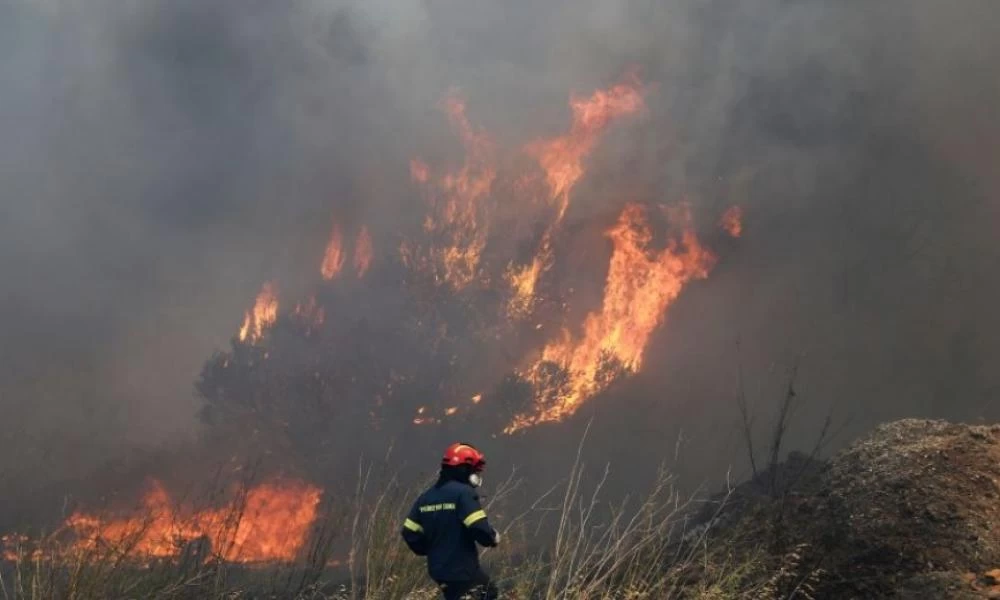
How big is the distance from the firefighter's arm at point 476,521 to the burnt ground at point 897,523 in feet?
10.5

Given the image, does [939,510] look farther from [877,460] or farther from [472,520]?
[472,520]

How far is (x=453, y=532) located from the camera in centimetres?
752

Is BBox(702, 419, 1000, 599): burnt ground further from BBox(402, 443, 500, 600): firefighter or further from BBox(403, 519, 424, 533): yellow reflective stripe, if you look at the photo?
BBox(403, 519, 424, 533): yellow reflective stripe

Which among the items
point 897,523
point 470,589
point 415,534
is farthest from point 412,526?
point 897,523

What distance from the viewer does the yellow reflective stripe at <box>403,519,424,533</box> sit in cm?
761

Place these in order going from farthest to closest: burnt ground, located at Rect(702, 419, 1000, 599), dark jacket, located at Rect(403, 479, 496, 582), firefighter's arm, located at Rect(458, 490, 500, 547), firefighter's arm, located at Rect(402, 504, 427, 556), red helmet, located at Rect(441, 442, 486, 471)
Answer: burnt ground, located at Rect(702, 419, 1000, 599), red helmet, located at Rect(441, 442, 486, 471), firefighter's arm, located at Rect(402, 504, 427, 556), dark jacket, located at Rect(403, 479, 496, 582), firefighter's arm, located at Rect(458, 490, 500, 547)

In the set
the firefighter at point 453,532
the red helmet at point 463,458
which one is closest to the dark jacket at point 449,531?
the firefighter at point 453,532

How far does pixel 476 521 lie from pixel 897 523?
6498mm

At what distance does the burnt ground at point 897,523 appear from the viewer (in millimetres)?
8375

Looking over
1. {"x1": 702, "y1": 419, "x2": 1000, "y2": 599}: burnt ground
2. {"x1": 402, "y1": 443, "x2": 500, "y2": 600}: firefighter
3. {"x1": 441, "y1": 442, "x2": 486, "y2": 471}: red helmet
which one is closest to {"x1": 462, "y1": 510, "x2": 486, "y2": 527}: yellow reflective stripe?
{"x1": 402, "y1": 443, "x2": 500, "y2": 600}: firefighter

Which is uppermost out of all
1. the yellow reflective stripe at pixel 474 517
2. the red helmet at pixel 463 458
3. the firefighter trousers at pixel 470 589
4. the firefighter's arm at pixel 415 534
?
the red helmet at pixel 463 458

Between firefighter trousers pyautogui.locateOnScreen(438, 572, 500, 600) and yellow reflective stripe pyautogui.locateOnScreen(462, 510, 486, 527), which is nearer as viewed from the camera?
yellow reflective stripe pyautogui.locateOnScreen(462, 510, 486, 527)

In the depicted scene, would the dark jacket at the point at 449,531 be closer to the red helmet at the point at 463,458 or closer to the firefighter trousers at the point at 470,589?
the firefighter trousers at the point at 470,589

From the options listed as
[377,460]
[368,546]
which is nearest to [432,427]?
[377,460]
